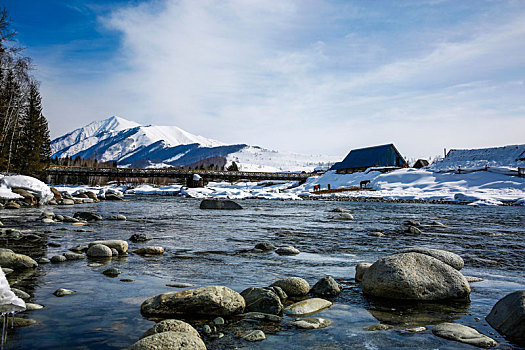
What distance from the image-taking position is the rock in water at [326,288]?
5941 millimetres

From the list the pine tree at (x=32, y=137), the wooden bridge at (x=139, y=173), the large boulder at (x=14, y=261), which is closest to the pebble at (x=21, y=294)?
the large boulder at (x=14, y=261)

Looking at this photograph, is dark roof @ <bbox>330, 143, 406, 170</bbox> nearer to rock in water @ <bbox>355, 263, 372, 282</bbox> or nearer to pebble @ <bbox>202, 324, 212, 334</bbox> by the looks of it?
rock in water @ <bbox>355, 263, 372, 282</bbox>

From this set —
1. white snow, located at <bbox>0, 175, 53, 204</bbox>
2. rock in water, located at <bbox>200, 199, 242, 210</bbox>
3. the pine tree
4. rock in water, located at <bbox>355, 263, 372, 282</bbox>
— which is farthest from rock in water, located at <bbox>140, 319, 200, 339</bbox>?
the pine tree

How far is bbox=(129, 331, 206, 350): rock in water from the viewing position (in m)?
3.48

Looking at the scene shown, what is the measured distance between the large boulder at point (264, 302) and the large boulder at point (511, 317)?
2621 millimetres

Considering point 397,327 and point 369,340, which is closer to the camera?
point 369,340

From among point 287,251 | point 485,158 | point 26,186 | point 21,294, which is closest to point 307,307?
point 21,294

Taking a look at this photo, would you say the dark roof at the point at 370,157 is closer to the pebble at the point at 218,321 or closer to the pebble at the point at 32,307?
the pebble at the point at 218,321

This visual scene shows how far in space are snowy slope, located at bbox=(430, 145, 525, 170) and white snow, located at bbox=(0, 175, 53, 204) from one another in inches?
1923

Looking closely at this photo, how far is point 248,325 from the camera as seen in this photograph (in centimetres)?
463

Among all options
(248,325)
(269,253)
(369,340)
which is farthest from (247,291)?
(269,253)

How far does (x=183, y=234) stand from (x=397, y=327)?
9.41m

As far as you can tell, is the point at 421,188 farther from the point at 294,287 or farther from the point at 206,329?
the point at 206,329

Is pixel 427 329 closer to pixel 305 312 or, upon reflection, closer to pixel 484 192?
pixel 305 312
